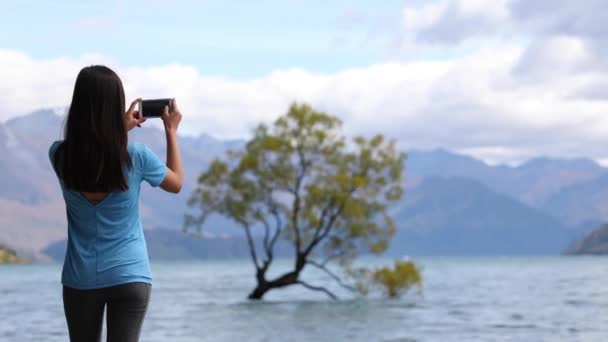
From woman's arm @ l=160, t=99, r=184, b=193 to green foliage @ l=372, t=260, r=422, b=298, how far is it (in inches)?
1856

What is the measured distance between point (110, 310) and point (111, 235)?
40 centimetres

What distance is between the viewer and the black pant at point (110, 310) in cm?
549

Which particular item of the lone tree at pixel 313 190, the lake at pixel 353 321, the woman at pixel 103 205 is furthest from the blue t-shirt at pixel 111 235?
the lone tree at pixel 313 190

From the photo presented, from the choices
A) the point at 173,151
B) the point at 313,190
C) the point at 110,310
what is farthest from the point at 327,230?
the point at 110,310

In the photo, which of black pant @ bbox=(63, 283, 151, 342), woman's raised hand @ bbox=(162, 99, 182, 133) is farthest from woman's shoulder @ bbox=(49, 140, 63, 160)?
black pant @ bbox=(63, 283, 151, 342)

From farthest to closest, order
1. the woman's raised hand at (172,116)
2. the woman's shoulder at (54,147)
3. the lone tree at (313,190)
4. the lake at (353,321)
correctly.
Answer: the lone tree at (313,190) → the lake at (353,321) → the woman's raised hand at (172,116) → the woman's shoulder at (54,147)

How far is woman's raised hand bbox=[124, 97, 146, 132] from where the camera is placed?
221 inches

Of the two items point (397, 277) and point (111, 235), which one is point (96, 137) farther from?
point (397, 277)

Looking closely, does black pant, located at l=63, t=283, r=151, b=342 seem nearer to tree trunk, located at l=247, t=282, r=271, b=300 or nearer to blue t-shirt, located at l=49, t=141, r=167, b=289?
blue t-shirt, located at l=49, t=141, r=167, b=289

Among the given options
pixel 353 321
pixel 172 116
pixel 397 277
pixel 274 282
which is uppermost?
pixel 172 116

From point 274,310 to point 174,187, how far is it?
150 ft

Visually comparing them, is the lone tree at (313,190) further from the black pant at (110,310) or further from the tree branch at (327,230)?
the black pant at (110,310)

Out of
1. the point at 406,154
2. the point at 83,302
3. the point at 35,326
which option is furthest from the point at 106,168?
the point at 406,154

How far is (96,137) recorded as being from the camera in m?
5.46
